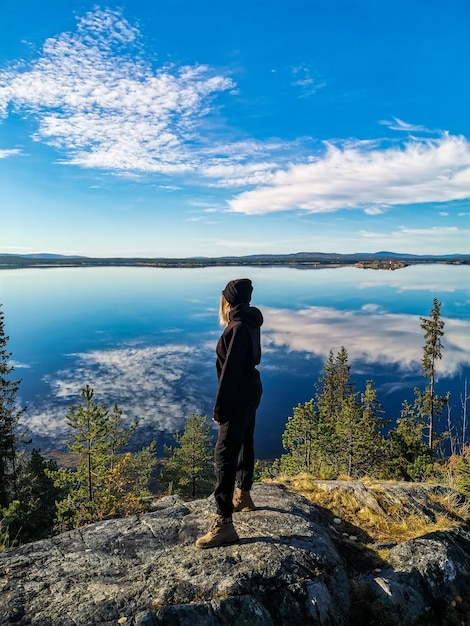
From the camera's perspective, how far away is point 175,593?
12.9 feet

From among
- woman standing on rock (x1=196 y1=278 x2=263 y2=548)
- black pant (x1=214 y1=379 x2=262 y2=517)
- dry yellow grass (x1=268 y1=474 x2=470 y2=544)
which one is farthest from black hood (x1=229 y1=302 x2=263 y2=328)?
dry yellow grass (x1=268 y1=474 x2=470 y2=544)

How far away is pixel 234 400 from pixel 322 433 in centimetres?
3646

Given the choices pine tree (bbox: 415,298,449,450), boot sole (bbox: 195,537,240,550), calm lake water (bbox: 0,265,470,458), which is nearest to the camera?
boot sole (bbox: 195,537,240,550)

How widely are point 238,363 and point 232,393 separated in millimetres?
395

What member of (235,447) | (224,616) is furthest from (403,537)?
(224,616)

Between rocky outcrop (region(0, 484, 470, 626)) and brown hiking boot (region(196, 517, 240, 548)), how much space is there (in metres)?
0.11

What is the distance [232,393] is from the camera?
5035mm

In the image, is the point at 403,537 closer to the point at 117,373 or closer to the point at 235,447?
the point at 235,447

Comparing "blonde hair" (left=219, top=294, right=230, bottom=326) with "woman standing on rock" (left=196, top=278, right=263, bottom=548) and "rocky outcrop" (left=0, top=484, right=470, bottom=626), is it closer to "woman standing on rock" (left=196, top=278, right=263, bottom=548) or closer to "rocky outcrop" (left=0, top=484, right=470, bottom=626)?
"woman standing on rock" (left=196, top=278, right=263, bottom=548)

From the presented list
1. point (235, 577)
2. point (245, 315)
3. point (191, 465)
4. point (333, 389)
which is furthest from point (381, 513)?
point (333, 389)

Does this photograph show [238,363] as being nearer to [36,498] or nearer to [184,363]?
[36,498]

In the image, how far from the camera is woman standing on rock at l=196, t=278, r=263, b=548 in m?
5.00

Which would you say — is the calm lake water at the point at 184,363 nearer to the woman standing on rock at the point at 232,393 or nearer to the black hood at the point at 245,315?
the woman standing on rock at the point at 232,393

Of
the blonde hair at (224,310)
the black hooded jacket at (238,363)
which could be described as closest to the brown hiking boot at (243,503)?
the black hooded jacket at (238,363)
